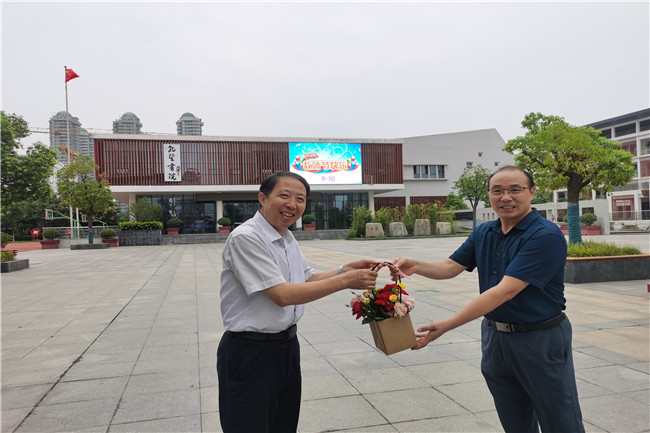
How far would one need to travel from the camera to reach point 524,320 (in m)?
2.04

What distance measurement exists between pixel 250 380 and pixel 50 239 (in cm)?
3888

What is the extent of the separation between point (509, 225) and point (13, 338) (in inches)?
262

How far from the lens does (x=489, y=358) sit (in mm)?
2238

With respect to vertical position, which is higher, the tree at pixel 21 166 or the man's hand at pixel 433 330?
the tree at pixel 21 166

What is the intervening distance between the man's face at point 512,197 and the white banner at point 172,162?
3979cm

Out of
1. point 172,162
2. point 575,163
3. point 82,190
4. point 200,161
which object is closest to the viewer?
point 575,163

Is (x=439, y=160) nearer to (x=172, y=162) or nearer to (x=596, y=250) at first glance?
(x=172, y=162)

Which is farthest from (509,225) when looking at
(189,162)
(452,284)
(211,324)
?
(189,162)

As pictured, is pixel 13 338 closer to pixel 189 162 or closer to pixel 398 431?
pixel 398 431

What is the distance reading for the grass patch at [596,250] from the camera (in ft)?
32.3

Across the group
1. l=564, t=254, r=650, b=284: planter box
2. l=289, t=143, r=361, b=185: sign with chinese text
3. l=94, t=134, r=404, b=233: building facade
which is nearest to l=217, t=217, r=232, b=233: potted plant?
l=94, t=134, r=404, b=233: building facade

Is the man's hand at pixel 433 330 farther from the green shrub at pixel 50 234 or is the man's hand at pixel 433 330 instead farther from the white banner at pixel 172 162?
the white banner at pixel 172 162

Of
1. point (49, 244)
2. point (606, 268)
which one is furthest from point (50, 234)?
point (606, 268)

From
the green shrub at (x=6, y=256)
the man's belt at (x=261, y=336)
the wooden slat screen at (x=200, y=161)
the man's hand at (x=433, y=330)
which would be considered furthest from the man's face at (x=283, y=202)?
the wooden slat screen at (x=200, y=161)
